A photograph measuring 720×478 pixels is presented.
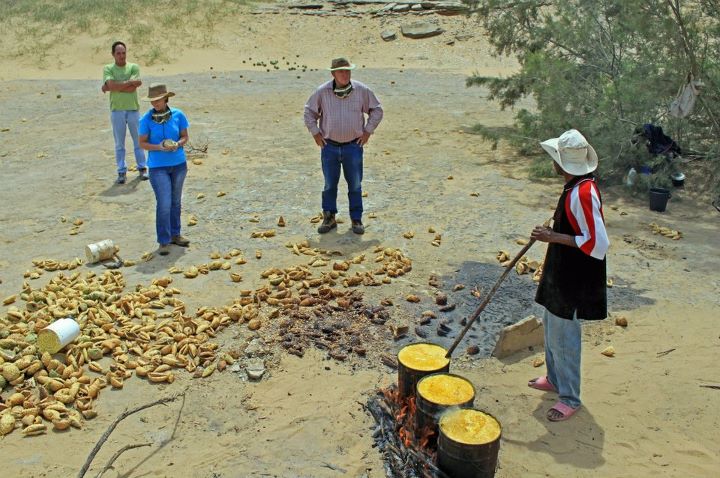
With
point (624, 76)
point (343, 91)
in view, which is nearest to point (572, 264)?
point (343, 91)

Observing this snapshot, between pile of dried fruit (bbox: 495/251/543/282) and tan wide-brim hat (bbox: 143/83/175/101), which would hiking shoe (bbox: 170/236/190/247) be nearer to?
tan wide-brim hat (bbox: 143/83/175/101)

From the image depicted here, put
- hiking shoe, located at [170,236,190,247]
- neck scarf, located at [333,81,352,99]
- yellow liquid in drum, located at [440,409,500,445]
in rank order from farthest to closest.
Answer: hiking shoe, located at [170,236,190,247] < neck scarf, located at [333,81,352,99] < yellow liquid in drum, located at [440,409,500,445]

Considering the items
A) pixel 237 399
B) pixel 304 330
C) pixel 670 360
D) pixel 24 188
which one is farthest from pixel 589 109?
pixel 24 188

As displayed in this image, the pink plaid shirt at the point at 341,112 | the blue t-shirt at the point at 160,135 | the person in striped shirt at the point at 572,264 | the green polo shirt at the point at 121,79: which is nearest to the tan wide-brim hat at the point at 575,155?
the person in striped shirt at the point at 572,264

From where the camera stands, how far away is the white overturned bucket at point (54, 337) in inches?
186

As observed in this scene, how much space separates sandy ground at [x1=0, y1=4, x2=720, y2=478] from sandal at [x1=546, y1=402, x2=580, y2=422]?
5cm

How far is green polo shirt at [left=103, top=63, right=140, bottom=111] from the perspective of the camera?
8922mm

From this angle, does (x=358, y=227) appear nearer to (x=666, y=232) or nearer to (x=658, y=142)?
(x=666, y=232)

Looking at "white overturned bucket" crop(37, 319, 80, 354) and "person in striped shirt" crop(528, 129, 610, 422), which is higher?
"person in striped shirt" crop(528, 129, 610, 422)

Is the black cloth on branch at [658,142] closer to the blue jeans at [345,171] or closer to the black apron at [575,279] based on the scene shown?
the blue jeans at [345,171]

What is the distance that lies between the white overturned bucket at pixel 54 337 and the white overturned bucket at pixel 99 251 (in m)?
1.74

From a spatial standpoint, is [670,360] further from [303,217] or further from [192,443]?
[303,217]

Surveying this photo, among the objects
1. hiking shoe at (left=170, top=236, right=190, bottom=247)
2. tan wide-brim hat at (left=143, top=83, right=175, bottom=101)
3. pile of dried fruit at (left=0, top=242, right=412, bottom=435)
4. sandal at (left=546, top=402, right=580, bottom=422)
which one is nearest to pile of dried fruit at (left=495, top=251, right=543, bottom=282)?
pile of dried fruit at (left=0, top=242, right=412, bottom=435)

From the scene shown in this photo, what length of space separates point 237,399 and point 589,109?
7676 millimetres
